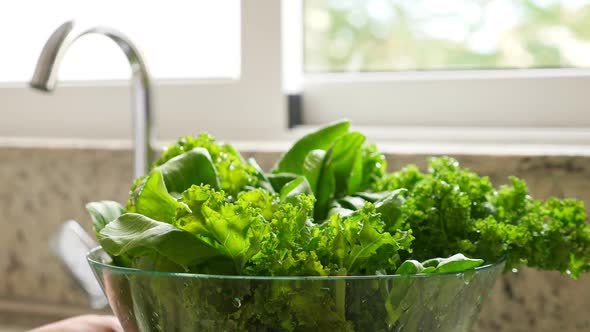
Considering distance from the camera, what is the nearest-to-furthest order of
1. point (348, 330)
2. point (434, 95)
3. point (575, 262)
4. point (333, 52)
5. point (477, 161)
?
point (348, 330), point (575, 262), point (477, 161), point (434, 95), point (333, 52)

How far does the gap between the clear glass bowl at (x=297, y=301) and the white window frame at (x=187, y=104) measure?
0.73m

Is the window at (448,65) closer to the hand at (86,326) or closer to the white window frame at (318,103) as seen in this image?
the white window frame at (318,103)

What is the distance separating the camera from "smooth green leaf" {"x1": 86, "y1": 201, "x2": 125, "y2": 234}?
551 millimetres

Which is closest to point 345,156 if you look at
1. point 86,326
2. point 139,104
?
point 86,326

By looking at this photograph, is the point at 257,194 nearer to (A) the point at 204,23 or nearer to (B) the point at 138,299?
(B) the point at 138,299

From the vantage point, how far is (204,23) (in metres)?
1.32

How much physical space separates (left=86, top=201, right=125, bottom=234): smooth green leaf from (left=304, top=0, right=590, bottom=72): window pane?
720 millimetres

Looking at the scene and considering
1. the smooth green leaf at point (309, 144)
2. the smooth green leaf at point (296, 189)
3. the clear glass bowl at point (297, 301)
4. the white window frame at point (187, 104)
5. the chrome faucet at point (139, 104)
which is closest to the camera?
the clear glass bowl at point (297, 301)

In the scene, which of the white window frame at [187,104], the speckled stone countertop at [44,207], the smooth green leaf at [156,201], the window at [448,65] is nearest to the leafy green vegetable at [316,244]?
the smooth green leaf at [156,201]

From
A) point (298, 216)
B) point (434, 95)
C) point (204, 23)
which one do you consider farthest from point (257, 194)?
point (204, 23)

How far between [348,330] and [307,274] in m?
0.03

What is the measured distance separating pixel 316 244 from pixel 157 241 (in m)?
0.08

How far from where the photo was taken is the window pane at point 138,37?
1304 millimetres

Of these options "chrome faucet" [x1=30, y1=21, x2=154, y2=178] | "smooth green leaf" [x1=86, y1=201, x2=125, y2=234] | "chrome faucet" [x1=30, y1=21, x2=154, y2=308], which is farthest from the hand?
"chrome faucet" [x1=30, y1=21, x2=154, y2=178]
